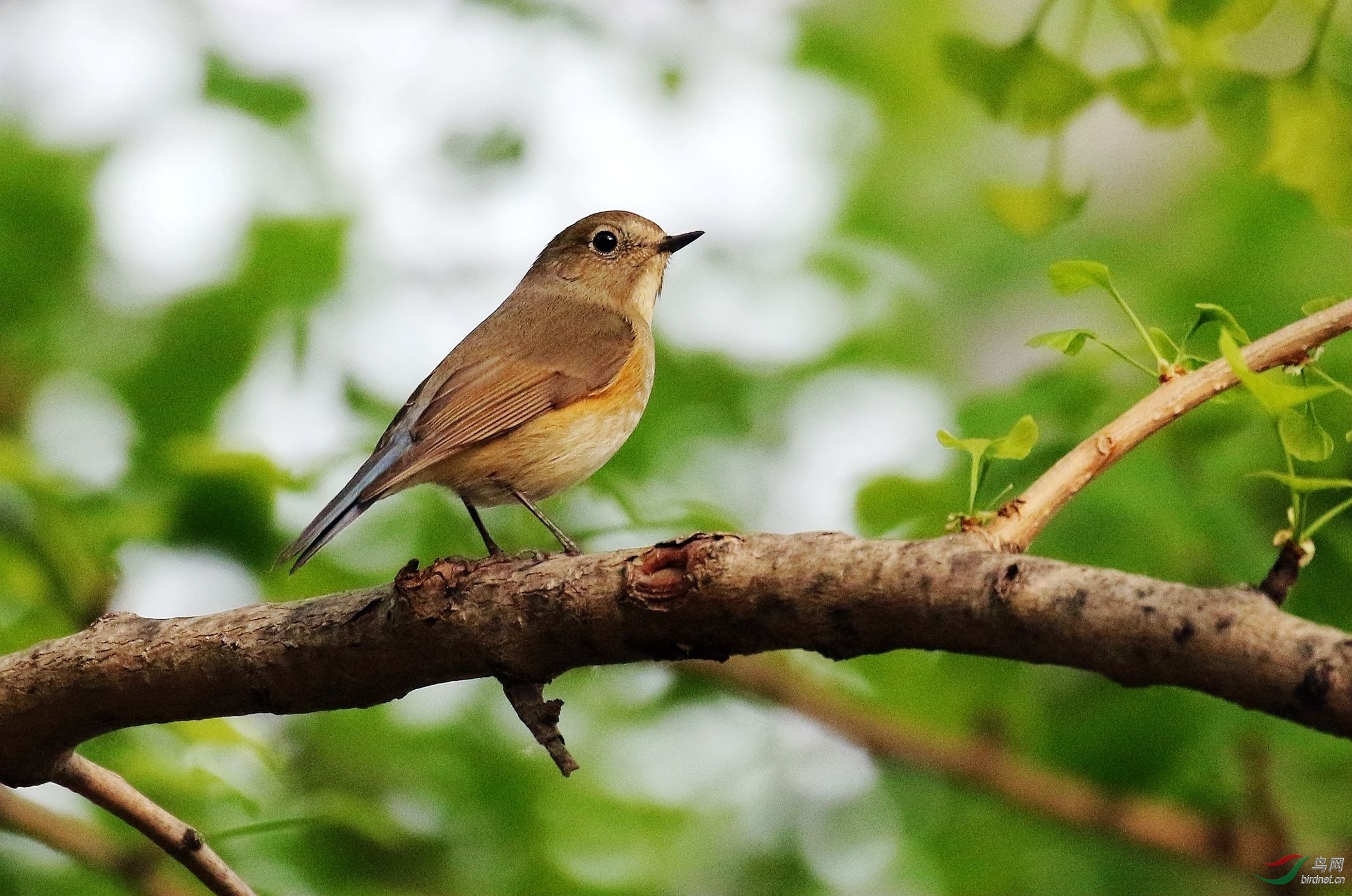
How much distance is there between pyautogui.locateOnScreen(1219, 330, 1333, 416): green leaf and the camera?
6.70ft

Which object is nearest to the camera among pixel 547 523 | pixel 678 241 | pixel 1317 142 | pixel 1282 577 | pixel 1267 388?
pixel 1282 577

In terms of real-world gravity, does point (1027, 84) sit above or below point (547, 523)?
above

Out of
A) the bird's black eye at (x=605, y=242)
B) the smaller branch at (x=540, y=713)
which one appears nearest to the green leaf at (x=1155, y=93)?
the smaller branch at (x=540, y=713)

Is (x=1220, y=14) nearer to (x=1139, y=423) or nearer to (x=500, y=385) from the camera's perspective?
(x=1139, y=423)

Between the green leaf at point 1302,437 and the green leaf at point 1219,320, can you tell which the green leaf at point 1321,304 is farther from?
the green leaf at point 1302,437

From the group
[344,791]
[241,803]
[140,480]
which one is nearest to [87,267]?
[140,480]

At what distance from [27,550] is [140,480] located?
41cm

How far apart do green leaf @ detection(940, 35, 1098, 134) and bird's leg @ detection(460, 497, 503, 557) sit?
194 cm

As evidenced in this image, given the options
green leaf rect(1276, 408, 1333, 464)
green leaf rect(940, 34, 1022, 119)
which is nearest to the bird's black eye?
green leaf rect(940, 34, 1022, 119)

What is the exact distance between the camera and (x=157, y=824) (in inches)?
119

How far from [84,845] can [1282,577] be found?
3593mm

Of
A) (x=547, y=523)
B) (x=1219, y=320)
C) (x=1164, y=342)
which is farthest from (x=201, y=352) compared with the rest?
(x=1219, y=320)

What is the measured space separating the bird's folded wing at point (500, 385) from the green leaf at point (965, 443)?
2.21m

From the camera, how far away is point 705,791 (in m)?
5.78
